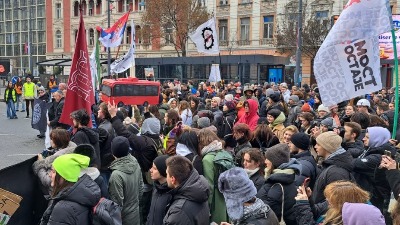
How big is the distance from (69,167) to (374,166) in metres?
3.07

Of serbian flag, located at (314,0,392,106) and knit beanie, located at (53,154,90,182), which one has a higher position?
serbian flag, located at (314,0,392,106)

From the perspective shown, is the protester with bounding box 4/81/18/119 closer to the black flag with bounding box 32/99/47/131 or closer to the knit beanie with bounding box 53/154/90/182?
the black flag with bounding box 32/99/47/131

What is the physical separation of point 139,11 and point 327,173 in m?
45.4

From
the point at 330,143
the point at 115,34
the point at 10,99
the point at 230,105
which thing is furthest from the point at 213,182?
the point at 10,99

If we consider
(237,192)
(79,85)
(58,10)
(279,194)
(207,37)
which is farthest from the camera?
(58,10)

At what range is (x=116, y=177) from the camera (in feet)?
16.1

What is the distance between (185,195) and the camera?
389cm

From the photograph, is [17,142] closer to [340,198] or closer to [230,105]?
[230,105]

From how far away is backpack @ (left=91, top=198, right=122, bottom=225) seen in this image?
12.0ft

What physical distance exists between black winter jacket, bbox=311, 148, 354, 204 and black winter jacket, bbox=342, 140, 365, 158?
0.81m

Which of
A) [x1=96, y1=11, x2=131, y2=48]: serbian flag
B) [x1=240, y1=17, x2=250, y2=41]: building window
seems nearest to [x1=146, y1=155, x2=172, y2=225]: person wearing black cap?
[x1=96, y1=11, x2=131, y2=48]: serbian flag

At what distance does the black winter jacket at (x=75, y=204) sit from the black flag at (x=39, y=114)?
32.2 ft

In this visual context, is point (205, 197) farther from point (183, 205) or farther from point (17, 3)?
point (17, 3)

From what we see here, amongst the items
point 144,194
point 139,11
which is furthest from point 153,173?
point 139,11
